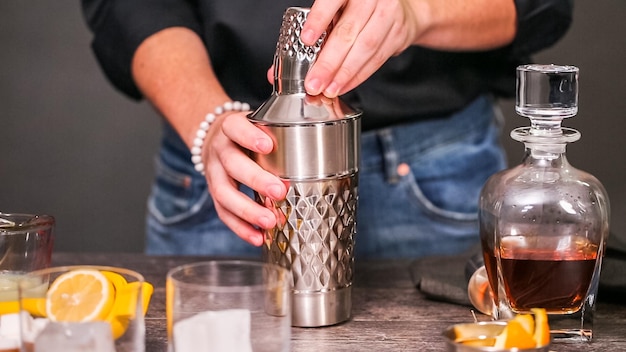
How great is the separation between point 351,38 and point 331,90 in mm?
83

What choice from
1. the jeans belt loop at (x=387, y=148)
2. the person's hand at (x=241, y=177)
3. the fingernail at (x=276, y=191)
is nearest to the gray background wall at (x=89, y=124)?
the jeans belt loop at (x=387, y=148)

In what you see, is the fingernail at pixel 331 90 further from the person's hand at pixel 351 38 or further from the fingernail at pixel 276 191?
the fingernail at pixel 276 191

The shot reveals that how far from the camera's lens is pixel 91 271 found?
1.01 meters

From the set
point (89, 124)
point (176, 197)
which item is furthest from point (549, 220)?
point (89, 124)

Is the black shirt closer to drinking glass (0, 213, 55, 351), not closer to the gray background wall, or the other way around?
drinking glass (0, 213, 55, 351)

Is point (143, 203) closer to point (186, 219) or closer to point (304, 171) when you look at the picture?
point (186, 219)

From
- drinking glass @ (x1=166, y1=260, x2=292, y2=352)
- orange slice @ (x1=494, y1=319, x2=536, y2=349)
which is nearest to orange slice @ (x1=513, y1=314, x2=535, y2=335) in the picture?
orange slice @ (x1=494, y1=319, x2=536, y2=349)

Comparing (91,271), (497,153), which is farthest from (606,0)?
(91,271)

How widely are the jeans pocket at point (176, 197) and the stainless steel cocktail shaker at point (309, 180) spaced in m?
0.64

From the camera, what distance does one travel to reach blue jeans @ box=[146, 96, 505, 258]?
1.79 m

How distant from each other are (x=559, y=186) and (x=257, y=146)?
34cm

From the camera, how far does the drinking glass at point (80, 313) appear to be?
3.04ft

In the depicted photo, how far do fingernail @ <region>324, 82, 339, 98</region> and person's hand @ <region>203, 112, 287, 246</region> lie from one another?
9 cm

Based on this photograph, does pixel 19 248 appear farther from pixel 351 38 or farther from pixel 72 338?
pixel 351 38
